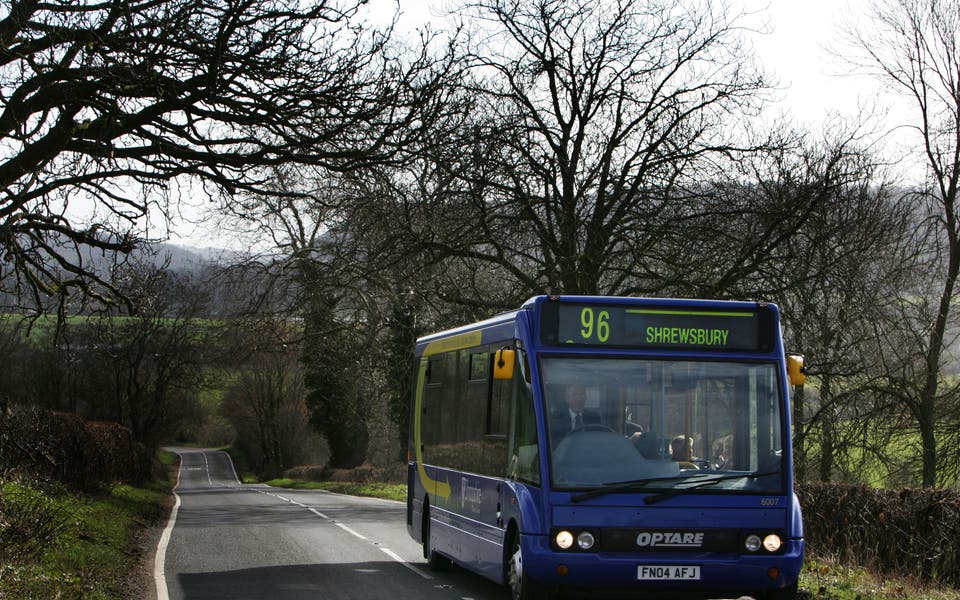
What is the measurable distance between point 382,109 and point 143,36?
2.52 metres

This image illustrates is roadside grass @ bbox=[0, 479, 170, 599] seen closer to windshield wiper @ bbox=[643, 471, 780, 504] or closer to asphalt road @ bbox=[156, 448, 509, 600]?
asphalt road @ bbox=[156, 448, 509, 600]

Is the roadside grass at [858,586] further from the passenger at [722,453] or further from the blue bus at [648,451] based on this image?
the passenger at [722,453]

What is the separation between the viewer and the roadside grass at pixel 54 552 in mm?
10266

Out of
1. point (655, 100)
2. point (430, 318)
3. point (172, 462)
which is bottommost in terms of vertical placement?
point (172, 462)

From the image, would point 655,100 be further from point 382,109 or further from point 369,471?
point 369,471

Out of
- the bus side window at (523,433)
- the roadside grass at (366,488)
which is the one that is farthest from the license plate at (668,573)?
the roadside grass at (366,488)

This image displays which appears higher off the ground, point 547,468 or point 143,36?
point 143,36

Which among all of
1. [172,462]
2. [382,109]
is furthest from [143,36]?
[172,462]

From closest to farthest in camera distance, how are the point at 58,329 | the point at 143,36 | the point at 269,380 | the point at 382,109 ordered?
the point at 143,36 < the point at 382,109 < the point at 58,329 < the point at 269,380

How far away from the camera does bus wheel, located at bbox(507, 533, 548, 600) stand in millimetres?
9477

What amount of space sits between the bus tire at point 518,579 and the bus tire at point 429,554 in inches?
160

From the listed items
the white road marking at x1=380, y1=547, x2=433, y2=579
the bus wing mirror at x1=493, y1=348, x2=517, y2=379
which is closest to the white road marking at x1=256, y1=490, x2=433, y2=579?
the white road marking at x1=380, y1=547, x2=433, y2=579

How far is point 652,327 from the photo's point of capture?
993cm

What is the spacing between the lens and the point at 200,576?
14.0 meters
